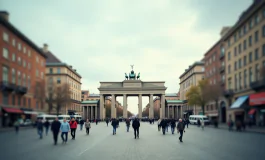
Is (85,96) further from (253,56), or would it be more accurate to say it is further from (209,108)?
(253,56)

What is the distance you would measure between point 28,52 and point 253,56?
3405 centimetres

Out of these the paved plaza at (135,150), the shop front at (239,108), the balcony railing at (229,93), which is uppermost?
the balcony railing at (229,93)

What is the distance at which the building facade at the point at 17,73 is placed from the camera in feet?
127

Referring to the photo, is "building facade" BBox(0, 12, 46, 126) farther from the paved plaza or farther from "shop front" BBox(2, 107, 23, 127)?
the paved plaza

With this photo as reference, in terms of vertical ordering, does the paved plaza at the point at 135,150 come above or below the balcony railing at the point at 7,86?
below

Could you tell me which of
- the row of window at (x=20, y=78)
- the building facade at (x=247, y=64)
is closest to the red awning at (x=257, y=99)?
the building facade at (x=247, y=64)

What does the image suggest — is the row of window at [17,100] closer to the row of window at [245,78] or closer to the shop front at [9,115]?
the shop front at [9,115]

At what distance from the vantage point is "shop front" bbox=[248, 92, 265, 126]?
131 feet

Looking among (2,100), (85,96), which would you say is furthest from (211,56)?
(85,96)

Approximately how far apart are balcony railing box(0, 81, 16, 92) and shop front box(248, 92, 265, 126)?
34.2m

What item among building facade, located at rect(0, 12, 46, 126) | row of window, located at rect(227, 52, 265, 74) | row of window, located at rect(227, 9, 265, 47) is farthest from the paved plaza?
row of window, located at rect(227, 52, 265, 74)

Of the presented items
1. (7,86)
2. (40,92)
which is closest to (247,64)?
(40,92)

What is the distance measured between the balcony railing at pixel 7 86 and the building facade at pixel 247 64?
30.0 meters

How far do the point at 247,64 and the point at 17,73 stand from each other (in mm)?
35267
